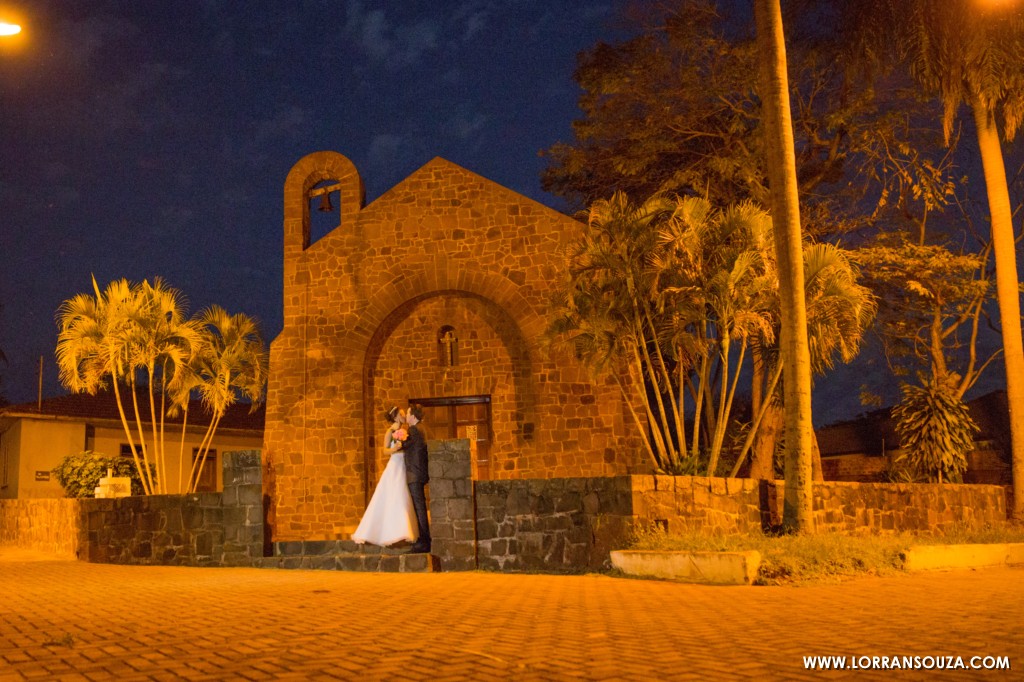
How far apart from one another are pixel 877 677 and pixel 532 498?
7.32 metres

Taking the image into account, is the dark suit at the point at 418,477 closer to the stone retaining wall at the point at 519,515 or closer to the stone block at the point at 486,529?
the stone retaining wall at the point at 519,515

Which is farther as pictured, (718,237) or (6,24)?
(718,237)

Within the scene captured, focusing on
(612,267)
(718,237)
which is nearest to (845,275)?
(718,237)

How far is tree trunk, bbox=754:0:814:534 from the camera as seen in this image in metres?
11.7

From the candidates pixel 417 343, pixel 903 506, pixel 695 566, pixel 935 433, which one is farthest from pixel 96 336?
pixel 935 433

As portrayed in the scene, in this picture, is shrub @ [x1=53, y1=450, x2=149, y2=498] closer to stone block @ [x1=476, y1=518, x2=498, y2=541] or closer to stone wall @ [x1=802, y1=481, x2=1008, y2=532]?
stone block @ [x1=476, y1=518, x2=498, y2=541]

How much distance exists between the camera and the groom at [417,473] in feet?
42.2

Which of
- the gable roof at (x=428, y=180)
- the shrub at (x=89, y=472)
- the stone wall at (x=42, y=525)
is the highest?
the gable roof at (x=428, y=180)

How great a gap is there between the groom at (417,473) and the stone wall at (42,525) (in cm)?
680

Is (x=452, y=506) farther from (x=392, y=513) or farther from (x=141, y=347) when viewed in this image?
(x=141, y=347)

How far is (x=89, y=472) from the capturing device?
20.6m

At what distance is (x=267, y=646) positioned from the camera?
6.07 metres

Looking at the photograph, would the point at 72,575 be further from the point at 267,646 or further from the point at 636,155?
the point at 636,155

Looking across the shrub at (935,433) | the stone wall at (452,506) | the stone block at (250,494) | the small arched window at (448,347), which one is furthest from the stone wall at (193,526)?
the shrub at (935,433)
